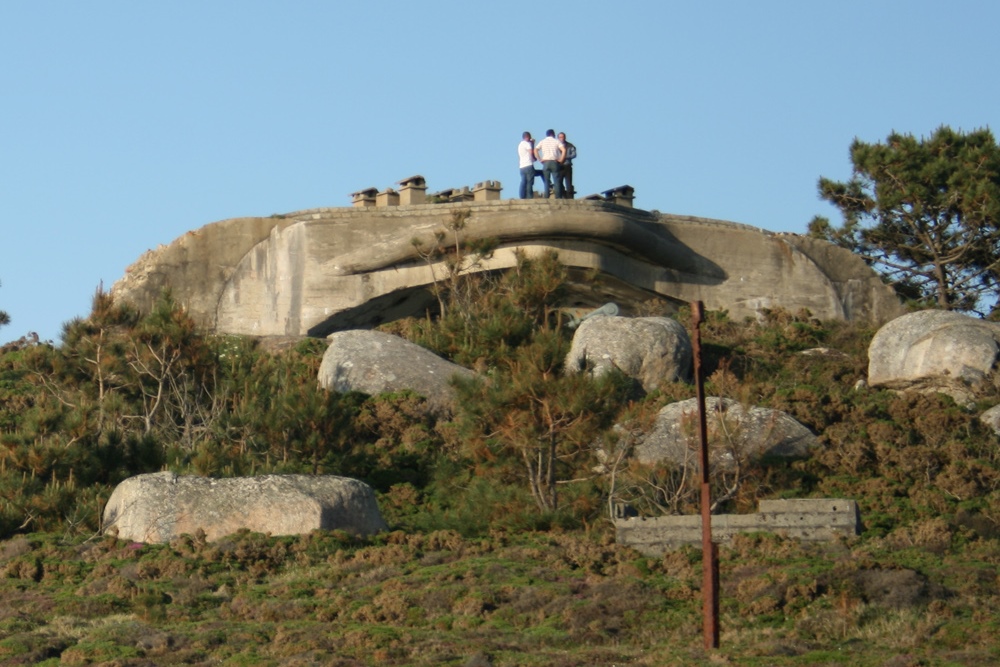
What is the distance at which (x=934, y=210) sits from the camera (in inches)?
1378

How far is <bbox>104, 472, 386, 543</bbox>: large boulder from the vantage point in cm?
2097

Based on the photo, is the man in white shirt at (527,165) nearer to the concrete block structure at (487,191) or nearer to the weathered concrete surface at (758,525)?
the concrete block structure at (487,191)

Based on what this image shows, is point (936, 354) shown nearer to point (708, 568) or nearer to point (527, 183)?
point (527, 183)

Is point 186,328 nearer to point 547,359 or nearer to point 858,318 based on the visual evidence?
point 547,359

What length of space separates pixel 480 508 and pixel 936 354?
919cm

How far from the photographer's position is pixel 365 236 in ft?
106

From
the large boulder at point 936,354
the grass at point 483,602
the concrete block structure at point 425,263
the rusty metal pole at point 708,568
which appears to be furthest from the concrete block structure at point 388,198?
the rusty metal pole at point 708,568

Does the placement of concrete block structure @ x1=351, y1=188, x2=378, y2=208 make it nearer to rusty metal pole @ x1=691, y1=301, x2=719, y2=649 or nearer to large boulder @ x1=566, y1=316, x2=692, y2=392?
large boulder @ x1=566, y1=316, x2=692, y2=392

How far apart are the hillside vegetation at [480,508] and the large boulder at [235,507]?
0.42 meters

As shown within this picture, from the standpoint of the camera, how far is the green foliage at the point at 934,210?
3425cm

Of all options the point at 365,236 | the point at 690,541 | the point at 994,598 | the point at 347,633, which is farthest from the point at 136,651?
the point at 365,236

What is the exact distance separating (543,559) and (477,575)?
110cm

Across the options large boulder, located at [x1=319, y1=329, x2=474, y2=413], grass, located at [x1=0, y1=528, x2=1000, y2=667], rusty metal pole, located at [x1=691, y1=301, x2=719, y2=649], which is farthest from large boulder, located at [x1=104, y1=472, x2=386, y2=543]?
rusty metal pole, located at [x1=691, y1=301, x2=719, y2=649]

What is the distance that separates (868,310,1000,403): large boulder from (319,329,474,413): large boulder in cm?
641
